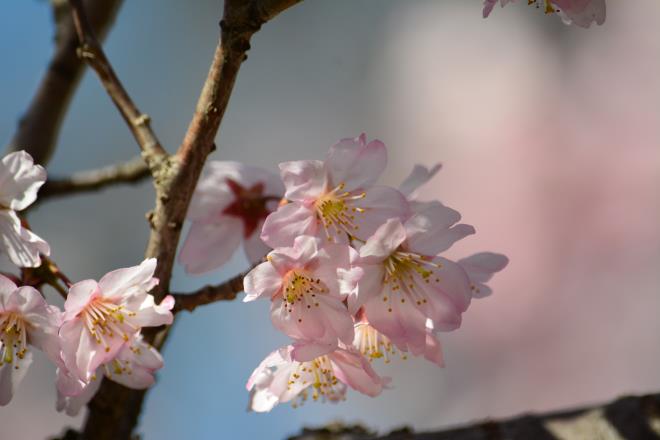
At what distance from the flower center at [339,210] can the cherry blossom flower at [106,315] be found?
0.13 meters

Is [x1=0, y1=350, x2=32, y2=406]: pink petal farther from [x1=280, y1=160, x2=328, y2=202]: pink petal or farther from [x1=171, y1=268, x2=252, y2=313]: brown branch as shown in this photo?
[x1=280, y1=160, x2=328, y2=202]: pink petal

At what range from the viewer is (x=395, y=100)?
3.10 metres

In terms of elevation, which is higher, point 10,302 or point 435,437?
point 10,302

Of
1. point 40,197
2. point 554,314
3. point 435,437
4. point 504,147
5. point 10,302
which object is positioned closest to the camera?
point 10,302

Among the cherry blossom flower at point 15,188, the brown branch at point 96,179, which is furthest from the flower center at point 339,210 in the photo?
the brown branch at point 96,179

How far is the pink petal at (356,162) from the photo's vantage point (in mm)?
631

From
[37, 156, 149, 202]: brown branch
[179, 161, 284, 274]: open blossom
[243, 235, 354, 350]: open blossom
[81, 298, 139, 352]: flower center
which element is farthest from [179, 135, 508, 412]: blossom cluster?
[37, 156, 149, 202]: brown branch

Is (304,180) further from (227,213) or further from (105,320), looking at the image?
(227,213)

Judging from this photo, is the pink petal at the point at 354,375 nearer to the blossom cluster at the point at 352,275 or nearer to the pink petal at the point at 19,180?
the blossom cluster at the point at 352,275

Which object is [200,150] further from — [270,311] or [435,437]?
[435,437]

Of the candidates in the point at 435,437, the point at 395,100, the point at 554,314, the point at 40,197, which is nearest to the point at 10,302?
the point at 435,437

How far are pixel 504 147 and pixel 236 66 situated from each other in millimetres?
2087

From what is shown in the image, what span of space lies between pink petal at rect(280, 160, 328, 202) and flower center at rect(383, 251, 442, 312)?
0.25ft

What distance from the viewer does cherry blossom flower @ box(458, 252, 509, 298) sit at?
701 mm
